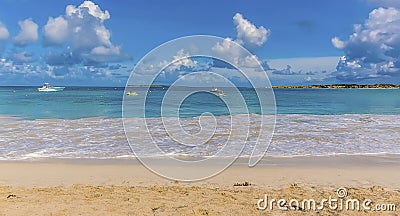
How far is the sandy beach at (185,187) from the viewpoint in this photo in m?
6.57

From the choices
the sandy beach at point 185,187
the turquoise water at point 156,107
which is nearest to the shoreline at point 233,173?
the sandy beach at point 185,187

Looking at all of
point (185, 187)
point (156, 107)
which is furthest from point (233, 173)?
point (156, 107)

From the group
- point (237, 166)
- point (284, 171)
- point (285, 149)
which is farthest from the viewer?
point (285, 149)

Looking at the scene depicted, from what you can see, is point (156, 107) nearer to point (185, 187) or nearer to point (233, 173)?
point (233, 173)

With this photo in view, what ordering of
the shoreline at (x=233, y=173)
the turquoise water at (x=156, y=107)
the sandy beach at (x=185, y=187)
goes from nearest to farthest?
the sandy beach at (x=185, y=187) → the shoreline at (x=233, y=173) → the turquoise water at (x=156, y=107)

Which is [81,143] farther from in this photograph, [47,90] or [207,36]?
[47,90]

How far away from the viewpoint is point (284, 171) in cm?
975

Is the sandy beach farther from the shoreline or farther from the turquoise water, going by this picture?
the turquoise water

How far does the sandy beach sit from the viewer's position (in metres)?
6.57

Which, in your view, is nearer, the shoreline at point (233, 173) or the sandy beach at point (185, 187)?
the sandy beach at point (185, 187)

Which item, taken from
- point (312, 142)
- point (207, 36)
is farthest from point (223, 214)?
point (312, 142)

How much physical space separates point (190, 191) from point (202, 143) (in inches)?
286

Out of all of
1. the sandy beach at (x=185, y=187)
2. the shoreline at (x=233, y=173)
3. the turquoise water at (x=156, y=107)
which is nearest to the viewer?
the sandy beach at (x=185, y=187)

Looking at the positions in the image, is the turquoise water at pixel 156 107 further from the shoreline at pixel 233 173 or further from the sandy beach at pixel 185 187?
the sandy beach at pixel 185 187
